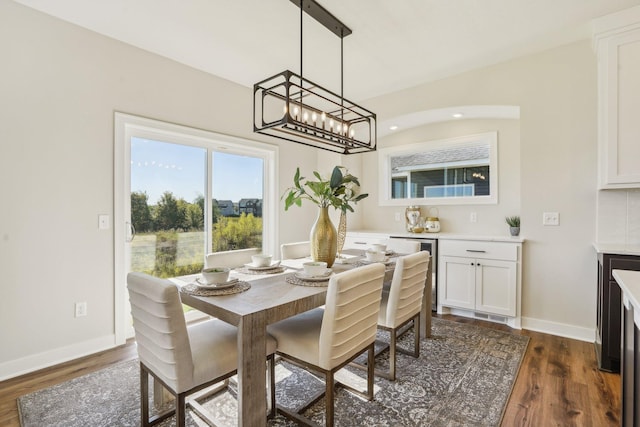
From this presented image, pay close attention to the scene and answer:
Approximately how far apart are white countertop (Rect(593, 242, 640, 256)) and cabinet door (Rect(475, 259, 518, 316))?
709mm

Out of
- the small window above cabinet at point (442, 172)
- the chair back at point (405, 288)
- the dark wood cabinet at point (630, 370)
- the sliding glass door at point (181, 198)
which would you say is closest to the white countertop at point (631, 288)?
the dark wood cabinet at point (630, 370)

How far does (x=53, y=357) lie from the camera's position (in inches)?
96.0

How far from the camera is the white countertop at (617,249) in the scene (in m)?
2.26

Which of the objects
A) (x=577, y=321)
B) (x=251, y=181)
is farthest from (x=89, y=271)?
(x=577, y=321)

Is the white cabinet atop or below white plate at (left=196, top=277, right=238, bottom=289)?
→ below

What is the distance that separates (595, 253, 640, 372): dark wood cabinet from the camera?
224 cm

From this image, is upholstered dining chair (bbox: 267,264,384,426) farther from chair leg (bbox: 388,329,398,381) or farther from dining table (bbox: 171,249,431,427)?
Result: chair leg (bbox: 388,329,398,381)

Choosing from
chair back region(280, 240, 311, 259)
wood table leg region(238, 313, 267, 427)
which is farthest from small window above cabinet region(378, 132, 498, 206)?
wood table leg region(238, 313, 267, 427)

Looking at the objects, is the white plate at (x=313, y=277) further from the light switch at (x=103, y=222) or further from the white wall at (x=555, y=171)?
the white wall at (x=555, y=171)

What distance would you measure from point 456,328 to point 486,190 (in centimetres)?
175

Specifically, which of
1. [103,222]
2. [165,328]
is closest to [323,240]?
[165,328]

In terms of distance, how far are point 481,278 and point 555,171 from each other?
123 centimetres

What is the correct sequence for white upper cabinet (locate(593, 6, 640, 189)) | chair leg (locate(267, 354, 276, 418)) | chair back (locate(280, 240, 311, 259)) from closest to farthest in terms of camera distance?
1. chair leg (locate(267, 354, 276, 418))
2. white upper cabinet (locate(593, 6, 640, 189))
3. chair back (locate(280, 240, 311, 259))

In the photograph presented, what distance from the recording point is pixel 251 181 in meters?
4.03
